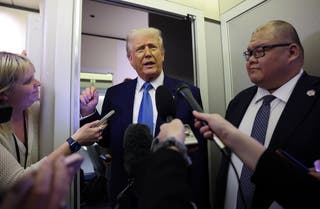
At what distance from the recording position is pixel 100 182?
1916 mm

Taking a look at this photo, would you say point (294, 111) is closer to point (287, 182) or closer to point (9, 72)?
point (287, 182)

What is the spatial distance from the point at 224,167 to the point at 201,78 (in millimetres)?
646

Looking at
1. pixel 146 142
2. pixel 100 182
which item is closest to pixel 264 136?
pixel 146 142

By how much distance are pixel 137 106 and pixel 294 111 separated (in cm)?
72

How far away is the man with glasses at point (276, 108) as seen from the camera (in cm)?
94

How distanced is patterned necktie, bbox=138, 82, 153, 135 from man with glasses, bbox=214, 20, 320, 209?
1.38ft

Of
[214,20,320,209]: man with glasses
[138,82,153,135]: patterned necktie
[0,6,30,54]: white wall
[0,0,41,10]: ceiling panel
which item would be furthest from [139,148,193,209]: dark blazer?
[0,0,41,10]: ceiling panel

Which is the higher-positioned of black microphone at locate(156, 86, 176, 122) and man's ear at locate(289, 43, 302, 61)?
man's ear at locate(289, 43, 302, 61)

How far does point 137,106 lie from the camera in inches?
50.6

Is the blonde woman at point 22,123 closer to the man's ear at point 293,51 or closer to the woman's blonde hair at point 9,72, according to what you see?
the woman's blonde hair at point 9,72

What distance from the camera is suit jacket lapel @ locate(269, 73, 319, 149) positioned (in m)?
0.97

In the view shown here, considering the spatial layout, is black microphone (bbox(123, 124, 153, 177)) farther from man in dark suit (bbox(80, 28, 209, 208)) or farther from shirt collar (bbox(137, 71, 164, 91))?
shirt collar (bbox(137, 71, 164, 91))

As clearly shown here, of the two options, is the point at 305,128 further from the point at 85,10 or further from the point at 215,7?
the point at 85,10

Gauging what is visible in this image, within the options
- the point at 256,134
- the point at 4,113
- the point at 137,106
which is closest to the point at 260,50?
the point at 256,134
